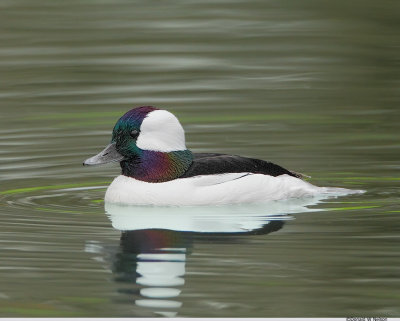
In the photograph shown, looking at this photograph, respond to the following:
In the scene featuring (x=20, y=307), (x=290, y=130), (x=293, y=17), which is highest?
(x=293, y=17)

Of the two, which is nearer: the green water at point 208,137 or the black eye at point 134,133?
the green water at point 208,137

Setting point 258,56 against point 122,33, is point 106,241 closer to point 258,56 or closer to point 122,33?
point 258,56

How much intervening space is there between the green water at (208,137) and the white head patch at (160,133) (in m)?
0.78

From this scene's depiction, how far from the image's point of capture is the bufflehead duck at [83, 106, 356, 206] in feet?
40.7

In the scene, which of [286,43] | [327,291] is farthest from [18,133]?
[327,291]

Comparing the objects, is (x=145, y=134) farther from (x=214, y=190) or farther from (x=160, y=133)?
(x=214, y=190)

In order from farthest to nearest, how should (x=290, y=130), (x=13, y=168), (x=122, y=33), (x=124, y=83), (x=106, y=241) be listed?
1. (x=122, y=33)
2. (x=124, y=83)
3. (x=290, y=130)
4. (x=13, y=168)
5. (x=106, y=241)

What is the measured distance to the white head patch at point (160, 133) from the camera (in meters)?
12.5

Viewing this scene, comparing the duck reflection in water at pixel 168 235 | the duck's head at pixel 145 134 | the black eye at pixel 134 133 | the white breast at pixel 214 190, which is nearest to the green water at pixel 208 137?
the duck reflection in water at pixel 168 235

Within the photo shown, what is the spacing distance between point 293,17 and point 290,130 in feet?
22.8

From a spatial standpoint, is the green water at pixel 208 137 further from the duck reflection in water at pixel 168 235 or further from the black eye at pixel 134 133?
the black eye at pixel 134 133

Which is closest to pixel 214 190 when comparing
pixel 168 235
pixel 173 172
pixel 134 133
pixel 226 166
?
pixel 226 166

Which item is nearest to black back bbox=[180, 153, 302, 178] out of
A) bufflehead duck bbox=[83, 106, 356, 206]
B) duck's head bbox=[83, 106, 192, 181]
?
bufflehead duck bbox=[83, 106, 356, 206]

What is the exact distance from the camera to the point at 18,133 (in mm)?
15828
